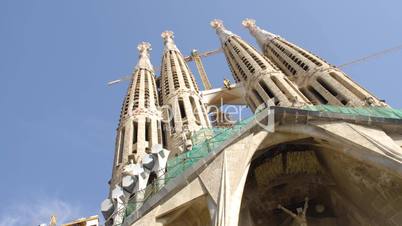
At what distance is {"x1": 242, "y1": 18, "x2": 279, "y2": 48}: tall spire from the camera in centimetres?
3177

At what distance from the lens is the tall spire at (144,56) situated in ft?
103

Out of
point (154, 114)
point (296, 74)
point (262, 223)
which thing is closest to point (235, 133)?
point (262, 223)

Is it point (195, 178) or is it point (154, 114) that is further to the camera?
point (154, 114)

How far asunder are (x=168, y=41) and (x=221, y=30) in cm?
392

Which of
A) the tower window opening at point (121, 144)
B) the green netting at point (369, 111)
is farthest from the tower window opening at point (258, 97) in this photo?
the green netting at point (369, 111)

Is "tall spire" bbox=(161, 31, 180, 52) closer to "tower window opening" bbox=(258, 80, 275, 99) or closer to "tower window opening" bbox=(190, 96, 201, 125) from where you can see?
"tower window opening" bbox=(190, 96, 201, 125)

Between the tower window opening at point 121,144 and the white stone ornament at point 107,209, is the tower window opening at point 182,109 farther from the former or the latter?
the white stone ornament at point 107,209

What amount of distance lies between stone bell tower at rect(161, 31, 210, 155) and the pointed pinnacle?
12.6 feet

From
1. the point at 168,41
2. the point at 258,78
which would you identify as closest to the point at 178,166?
the point at 258,78

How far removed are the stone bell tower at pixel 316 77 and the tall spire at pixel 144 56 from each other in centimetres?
767

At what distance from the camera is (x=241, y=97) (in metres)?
29.6

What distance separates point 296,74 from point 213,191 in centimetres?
1466

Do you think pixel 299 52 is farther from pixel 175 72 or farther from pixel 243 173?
pixel 243 173

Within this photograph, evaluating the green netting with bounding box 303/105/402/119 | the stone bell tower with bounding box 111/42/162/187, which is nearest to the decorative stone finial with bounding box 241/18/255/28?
the stone bell tower with bounding box 111/42/162/187
